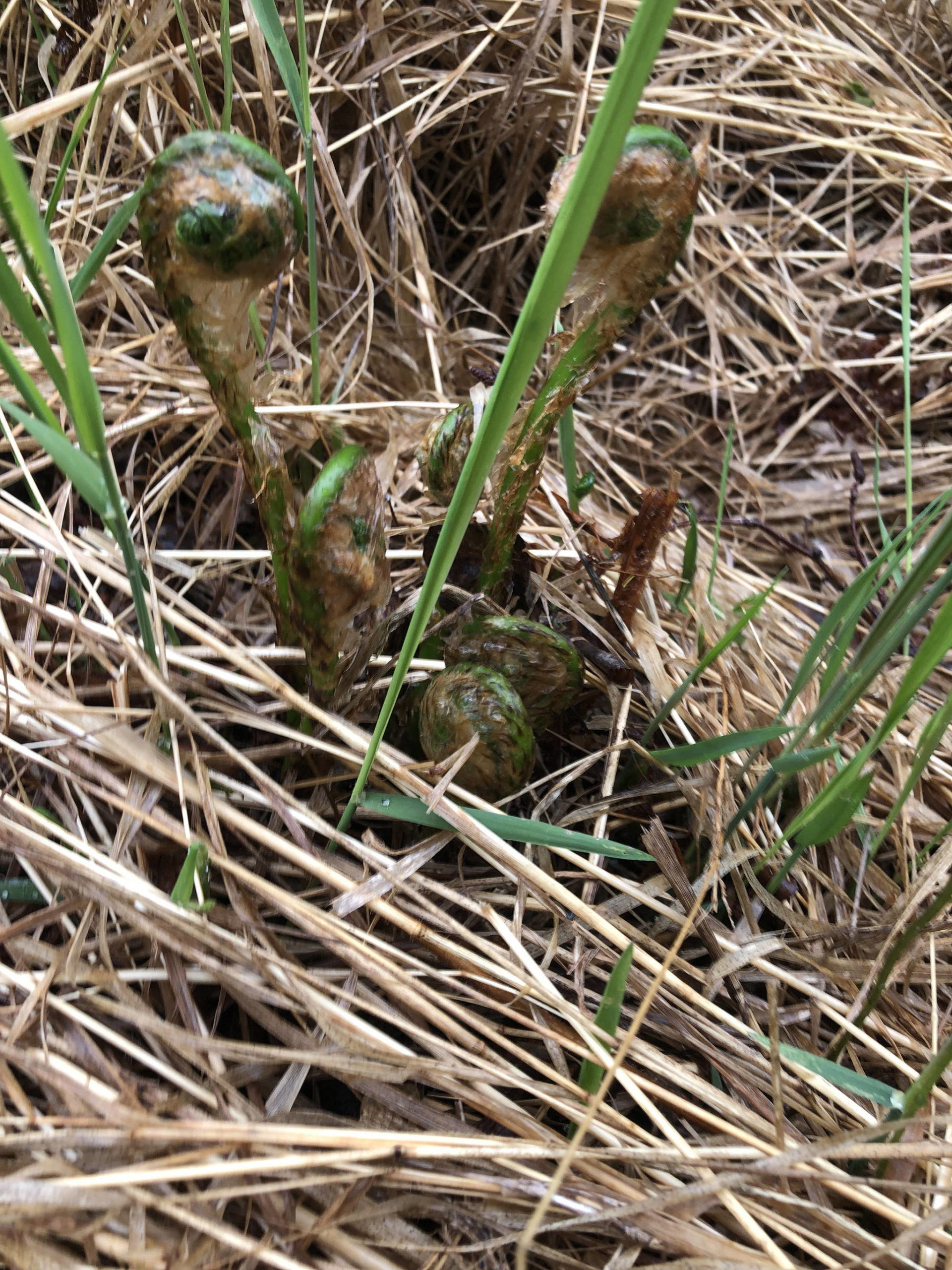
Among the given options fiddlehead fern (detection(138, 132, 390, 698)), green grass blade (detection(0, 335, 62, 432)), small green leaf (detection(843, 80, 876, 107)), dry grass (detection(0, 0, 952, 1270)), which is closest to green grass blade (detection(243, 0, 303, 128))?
dry grass (detection(0, 0, 952, 1270))

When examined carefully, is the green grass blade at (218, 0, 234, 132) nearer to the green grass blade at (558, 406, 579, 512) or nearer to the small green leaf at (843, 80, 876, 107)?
the green grass blade at (558, 406, 579, 512)

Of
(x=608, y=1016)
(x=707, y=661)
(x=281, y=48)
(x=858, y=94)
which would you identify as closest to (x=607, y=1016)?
(x=608, y=1016)

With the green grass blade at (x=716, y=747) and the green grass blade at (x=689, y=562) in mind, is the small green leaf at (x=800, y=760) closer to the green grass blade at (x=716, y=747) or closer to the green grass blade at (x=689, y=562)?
the green grass blade at (x=716, y=747)

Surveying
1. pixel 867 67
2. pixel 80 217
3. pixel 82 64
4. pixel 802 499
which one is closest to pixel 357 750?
pixel 80 217

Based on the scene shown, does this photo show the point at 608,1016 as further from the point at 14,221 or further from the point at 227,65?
the point at 227,65

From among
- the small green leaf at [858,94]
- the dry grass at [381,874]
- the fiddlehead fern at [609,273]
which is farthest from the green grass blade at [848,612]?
the small green leaf at [858,94]

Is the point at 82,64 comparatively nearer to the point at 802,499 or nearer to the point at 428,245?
the point at 428,245
